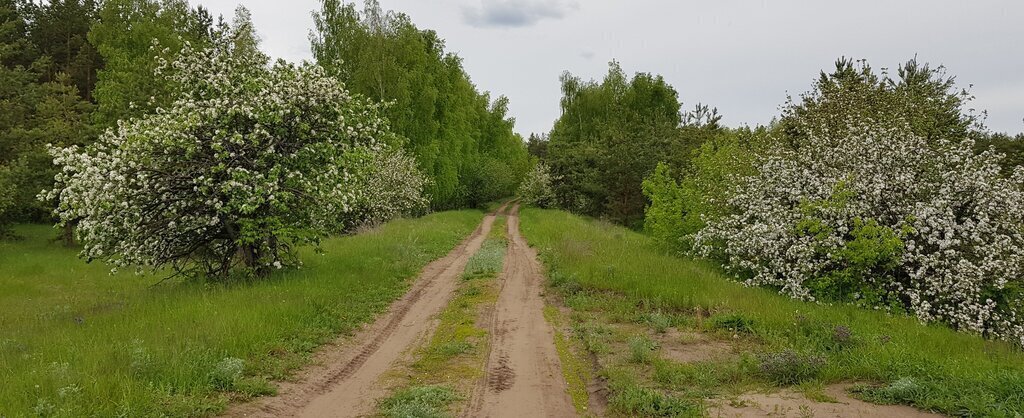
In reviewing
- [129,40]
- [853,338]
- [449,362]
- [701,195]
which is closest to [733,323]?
[853,338]

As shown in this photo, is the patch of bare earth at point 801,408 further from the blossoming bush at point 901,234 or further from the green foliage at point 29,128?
the green foliage at point 29,128

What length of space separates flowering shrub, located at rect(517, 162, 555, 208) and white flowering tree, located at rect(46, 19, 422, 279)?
42822 mm

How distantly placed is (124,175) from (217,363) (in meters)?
7.27

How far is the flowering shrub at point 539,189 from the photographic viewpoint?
190 ft

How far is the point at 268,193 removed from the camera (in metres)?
13.1

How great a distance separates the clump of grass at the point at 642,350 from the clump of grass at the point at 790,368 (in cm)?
161

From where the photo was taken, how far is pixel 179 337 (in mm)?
8508

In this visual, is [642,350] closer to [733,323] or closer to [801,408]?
[801,408]

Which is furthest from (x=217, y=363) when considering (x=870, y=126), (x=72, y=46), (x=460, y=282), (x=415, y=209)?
(x=72, y=46)

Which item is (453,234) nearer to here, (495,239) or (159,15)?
(495,239)

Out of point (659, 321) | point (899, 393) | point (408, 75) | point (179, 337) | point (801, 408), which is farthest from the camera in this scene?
point (408, 75)

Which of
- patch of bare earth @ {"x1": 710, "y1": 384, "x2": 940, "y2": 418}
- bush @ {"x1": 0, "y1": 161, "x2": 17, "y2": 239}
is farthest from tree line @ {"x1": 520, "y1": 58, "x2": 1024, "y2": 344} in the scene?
bush @ {"x1": 0, "y1": 161, "x2": 17, "y2": 239}

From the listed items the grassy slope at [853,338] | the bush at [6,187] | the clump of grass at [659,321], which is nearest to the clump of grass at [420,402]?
the grassy slope at [853,338]

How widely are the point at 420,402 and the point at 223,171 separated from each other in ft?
31.3
